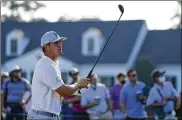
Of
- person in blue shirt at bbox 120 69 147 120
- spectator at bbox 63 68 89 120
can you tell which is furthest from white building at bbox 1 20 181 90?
person in blue shirt at bbox 120 69 147 120

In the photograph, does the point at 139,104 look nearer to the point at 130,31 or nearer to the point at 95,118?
the point at 95,118

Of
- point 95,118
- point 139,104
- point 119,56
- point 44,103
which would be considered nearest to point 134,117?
point 139,104

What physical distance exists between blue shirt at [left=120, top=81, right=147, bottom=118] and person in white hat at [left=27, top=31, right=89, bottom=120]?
5726 millimetres

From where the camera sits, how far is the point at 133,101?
12977 mm

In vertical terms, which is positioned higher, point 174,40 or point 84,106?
point 174,40

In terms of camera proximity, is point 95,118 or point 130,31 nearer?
point 95,118

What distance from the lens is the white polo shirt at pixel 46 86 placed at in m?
7.08

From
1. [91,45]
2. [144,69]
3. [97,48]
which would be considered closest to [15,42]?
[91,45]

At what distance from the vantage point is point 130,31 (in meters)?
42.6

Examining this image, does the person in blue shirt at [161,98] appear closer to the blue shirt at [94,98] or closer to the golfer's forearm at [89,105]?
the blue shirt at [94,98]

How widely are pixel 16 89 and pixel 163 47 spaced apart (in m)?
28.9

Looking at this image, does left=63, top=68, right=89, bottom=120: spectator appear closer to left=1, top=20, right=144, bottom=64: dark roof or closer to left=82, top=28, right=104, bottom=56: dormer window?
left=1, top=20, right=144, bottom=64: dark roof

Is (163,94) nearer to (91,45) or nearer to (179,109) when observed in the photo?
(179,109)

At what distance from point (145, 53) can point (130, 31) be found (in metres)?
2.01
